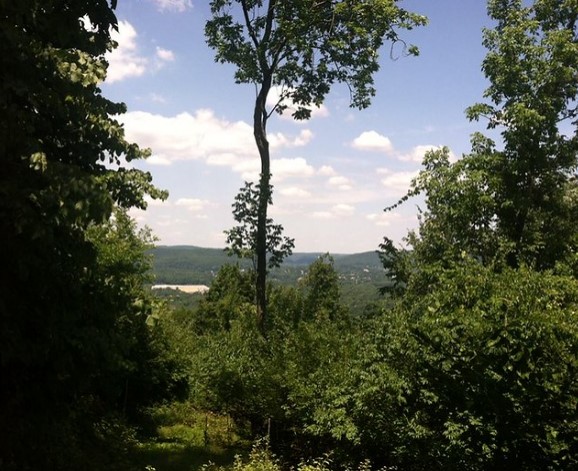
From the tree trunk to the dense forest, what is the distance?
7 cm

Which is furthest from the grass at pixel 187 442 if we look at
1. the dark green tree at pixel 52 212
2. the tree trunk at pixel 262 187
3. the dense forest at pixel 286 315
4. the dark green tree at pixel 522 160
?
the dark green tree at pixel 522 160

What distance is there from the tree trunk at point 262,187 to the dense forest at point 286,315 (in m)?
0.07

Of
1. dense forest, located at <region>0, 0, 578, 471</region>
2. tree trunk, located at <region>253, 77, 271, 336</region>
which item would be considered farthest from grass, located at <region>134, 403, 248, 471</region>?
tree trunk, located at <region>253, 77, 271, 336</region>

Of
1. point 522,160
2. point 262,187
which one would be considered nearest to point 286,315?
point 262,187

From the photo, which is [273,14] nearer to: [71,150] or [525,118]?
[525,118]

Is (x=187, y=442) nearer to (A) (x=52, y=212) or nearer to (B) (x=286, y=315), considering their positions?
(B) (x=286, y=315)

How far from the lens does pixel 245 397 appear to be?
16.0m

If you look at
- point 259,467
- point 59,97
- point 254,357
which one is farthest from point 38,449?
point 254,357

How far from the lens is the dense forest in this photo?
6.07 metres

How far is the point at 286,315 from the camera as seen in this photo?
22422 mm

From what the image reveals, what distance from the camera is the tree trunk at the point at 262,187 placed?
1491cm

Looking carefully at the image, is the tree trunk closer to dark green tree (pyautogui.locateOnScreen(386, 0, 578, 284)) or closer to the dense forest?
the dense forest

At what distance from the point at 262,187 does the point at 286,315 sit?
30.8 ft

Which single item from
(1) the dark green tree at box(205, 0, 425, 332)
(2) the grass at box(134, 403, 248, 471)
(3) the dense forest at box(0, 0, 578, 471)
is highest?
(1) the dark green tree at box(205, 0, 425, 332)
